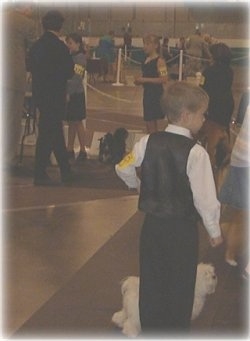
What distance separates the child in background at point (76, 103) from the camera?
9.65 metres

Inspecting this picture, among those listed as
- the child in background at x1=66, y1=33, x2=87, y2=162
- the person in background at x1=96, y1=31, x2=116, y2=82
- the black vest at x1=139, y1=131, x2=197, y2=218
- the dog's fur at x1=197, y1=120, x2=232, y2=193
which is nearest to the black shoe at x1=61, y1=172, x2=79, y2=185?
the child in background at x1=66, y1=33, x2=87, y2=162

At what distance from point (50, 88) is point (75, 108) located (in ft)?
5.04

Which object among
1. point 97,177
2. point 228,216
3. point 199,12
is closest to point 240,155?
point 228,216

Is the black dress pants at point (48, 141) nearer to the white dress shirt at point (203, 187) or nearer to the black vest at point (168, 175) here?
the black vest at point (168, 175)

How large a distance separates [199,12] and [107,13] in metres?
4.80

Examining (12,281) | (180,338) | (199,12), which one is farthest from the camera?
(199,12)

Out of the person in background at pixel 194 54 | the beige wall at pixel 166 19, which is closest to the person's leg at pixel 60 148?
the person in background at pixel 194 54

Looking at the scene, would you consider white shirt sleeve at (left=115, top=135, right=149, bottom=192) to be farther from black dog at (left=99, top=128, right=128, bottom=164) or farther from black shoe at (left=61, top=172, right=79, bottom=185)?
black dog at (left=99, top=128, right=128, bottom=164)

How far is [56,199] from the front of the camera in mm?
7461

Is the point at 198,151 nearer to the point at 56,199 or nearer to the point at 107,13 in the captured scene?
the point at 56,199

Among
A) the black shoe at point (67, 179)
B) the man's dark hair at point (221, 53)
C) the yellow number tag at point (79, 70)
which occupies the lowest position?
the black shoe at point (67, 179)

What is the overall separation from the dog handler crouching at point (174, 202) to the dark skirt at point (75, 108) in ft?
19.2

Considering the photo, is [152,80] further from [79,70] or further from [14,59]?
[14,59]

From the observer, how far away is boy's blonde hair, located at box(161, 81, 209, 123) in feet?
11.9
